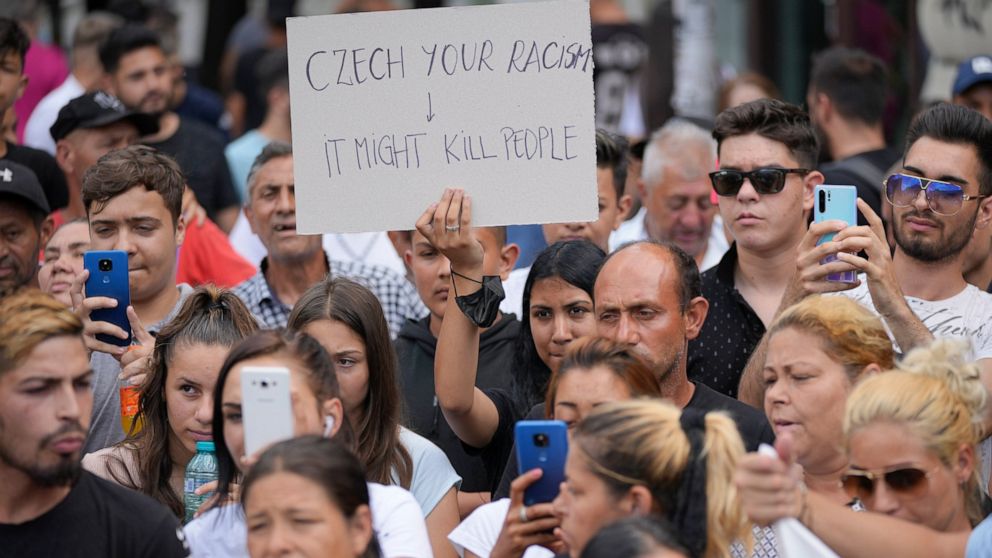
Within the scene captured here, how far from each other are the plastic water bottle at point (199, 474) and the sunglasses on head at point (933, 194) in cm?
259

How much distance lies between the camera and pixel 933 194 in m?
5.86

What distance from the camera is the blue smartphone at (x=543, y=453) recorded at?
14.6 ft

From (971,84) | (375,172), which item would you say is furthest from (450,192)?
(971,84)

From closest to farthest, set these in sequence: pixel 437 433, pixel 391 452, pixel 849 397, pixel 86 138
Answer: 1. pixel 849 397
2. pixel 391 452
3. pixel 437 433
4. pixel 86 138

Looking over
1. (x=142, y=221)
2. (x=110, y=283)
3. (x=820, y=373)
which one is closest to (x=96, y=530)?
(x=110, y=283)

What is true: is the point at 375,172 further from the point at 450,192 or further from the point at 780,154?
the point at 780,154

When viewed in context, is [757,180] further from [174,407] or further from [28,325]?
[28,325]

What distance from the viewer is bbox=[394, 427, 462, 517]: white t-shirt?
529 centimetres

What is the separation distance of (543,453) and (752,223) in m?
2.01

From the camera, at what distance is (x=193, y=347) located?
5.38 metres

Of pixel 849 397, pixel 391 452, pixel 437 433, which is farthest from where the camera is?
pixel 437 433

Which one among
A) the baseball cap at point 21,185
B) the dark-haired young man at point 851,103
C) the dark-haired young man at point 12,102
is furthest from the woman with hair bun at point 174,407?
the dark-haired young man at point 851,103

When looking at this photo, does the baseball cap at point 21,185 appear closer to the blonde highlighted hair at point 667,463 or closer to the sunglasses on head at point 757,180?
the sunglasses on head at point 757,180

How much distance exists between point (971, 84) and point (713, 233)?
1.48 m
